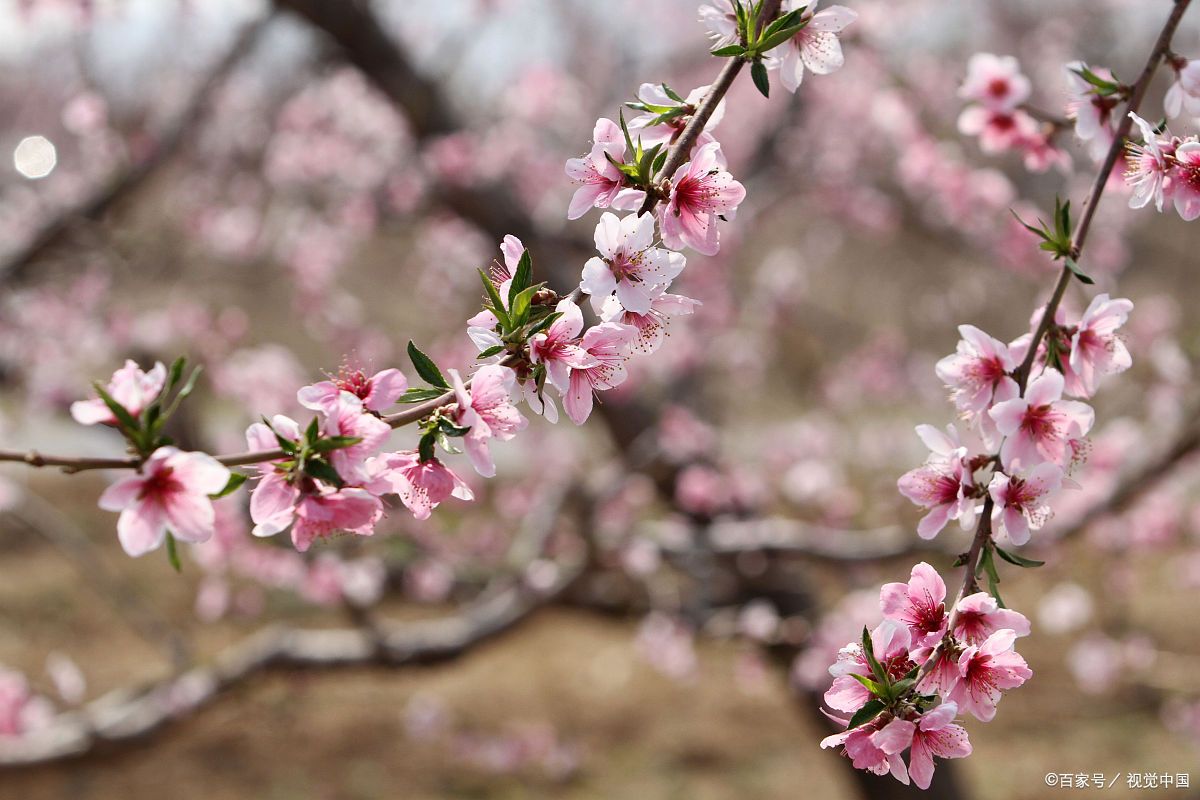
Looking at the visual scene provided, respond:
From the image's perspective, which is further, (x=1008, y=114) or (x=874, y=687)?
(x=1008, y=114)

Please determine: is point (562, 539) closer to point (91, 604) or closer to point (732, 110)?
point (732, 110)

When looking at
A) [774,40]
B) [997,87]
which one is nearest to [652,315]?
[774,40]

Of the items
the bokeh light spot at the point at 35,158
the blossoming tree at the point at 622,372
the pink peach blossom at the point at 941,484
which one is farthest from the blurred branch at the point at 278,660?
the bokeh light spot at the point at 35,158

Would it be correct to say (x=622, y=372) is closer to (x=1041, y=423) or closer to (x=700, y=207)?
(x=700, y=207)

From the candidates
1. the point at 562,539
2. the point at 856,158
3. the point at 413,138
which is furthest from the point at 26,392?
the point at 856,158

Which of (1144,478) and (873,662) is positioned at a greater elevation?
(1144,478)

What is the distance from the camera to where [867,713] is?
31.3 inches

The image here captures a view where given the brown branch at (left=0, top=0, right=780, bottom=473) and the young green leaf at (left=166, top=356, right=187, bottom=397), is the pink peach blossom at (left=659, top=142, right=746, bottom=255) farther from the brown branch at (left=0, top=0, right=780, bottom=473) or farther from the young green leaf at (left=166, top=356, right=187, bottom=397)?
the brown branch at (left=0, top=0, right=780, bottom=473)

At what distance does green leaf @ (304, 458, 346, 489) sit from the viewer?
0.75 m

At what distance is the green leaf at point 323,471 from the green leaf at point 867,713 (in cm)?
51

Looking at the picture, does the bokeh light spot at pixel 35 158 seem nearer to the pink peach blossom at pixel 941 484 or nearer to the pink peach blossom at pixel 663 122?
the pink peach blossom at pixel 663 122

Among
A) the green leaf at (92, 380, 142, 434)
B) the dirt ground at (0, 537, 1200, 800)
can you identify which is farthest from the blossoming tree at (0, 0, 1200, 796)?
the dirt ground at (0, 537, 1200, 800)

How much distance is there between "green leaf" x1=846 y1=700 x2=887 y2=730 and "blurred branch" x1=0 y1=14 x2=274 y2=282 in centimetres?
334

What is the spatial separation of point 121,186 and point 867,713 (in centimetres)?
369
